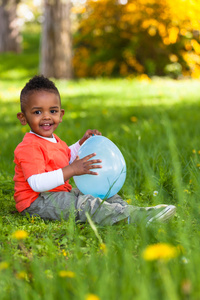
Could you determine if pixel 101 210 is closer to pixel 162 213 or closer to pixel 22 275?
pixel 162 213

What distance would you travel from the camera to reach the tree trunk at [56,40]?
9.84 m

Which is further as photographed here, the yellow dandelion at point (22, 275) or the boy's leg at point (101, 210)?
the boy's leg at point (101, 210)

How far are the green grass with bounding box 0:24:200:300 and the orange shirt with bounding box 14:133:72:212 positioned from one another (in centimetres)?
15

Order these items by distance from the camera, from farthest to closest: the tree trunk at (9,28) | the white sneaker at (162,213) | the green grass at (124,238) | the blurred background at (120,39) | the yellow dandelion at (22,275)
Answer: the tree trunk at (9,28), the blurred background at (120,39), the white sneaker at (162,213), the yellow dandelion at (22,275), the green grass at (124,238)

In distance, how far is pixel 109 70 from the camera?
39.0 feet

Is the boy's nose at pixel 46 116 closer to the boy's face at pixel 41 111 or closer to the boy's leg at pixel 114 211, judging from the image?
the boy's face at pixel 41 111

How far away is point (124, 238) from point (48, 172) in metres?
0.68

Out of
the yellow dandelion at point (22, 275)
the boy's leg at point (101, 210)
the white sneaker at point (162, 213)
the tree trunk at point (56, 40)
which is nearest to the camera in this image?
the yellow dandelion at point (22, 275)

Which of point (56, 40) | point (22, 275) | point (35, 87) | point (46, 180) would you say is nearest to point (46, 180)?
point (46, 180)

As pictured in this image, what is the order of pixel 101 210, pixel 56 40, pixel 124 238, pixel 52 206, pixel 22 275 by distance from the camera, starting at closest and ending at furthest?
1. pixel 22 275
2. pixel 124 238
3. pixel 101 210
4. pixel 52 206
5. pixel 56 40

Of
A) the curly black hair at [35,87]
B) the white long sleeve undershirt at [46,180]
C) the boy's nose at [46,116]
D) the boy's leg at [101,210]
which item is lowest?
the boy's leg at [101,210]

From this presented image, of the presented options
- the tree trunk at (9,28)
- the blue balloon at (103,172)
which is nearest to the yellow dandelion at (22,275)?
the blue balloon at (103,172)

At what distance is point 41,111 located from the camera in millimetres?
2654

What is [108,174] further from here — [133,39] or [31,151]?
[133,39]
